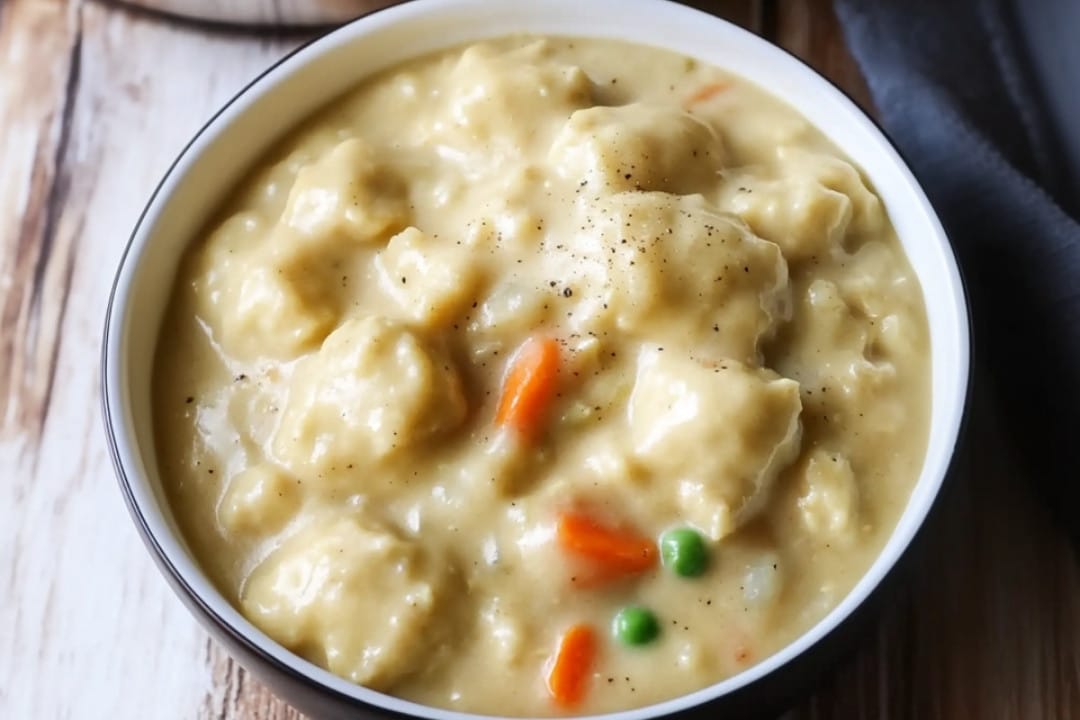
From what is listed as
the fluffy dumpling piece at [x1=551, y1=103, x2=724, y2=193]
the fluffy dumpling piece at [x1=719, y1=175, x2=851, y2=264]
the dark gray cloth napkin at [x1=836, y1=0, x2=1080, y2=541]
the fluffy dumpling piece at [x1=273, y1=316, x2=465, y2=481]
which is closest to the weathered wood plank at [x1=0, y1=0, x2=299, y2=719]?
the fluffy dumpling piece at [x1=273, y1=316, x2=465, y2=481]

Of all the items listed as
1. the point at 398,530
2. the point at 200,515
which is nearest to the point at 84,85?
the point at 200,515

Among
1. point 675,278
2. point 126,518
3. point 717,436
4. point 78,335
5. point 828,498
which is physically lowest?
point 126,518

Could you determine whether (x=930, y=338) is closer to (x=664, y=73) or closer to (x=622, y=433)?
(x=622, y=433)

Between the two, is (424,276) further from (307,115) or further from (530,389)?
(307,115)

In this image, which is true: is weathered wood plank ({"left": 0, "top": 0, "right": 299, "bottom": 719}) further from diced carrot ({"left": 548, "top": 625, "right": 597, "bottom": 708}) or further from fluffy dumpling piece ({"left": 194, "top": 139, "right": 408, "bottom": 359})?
diced carrot ({"left": 548, "top": 625, "right": 597, "bottom": 708})

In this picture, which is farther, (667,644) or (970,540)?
(970,540)

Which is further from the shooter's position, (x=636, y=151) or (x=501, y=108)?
(x=501, y=108)

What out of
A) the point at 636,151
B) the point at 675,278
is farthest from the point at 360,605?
the point at 636,151
